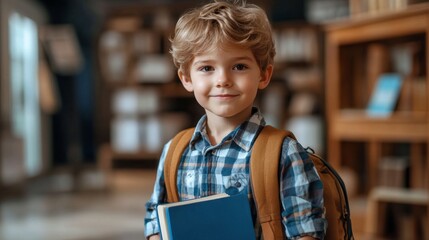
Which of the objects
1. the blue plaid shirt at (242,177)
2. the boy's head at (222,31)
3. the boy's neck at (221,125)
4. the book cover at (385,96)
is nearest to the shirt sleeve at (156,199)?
the blue plaid shirt at (242,177)

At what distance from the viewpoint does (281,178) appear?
1.04 meters

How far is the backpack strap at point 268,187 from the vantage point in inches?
40.5

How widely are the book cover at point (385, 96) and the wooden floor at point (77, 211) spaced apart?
63.3 inches

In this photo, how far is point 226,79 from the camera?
3.50 ft

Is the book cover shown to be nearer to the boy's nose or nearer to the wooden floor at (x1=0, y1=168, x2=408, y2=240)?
the wooden floor at (x1=0, y1=168, x2=408, y2=240)

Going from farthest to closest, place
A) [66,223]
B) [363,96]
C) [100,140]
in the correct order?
1. [100,140]
2. [66,223]
3. [363,96]

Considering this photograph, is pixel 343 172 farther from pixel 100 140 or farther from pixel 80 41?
pixel 80 41

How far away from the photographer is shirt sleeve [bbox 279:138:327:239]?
1.01 m

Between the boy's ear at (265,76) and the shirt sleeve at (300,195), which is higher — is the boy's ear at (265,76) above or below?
above

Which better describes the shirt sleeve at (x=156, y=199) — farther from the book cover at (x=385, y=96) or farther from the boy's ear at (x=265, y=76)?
the book cover at (x=385, y=96)

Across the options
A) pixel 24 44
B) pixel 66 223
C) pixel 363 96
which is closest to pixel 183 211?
pixel 363 96

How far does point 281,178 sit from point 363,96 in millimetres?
2533

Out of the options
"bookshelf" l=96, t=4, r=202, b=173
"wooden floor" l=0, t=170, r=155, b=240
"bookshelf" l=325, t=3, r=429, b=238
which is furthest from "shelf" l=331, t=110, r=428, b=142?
"bookshelf" l=96, t=4, r=202, b=173

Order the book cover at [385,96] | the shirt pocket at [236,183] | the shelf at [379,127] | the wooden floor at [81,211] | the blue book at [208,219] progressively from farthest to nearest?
1. the wooden floor at [81,211]
2. the book cover at [385,96]
3. the shelf at [379,127]
4. the shirt pocket at [236,183]
5. the blue book at [208,219]
